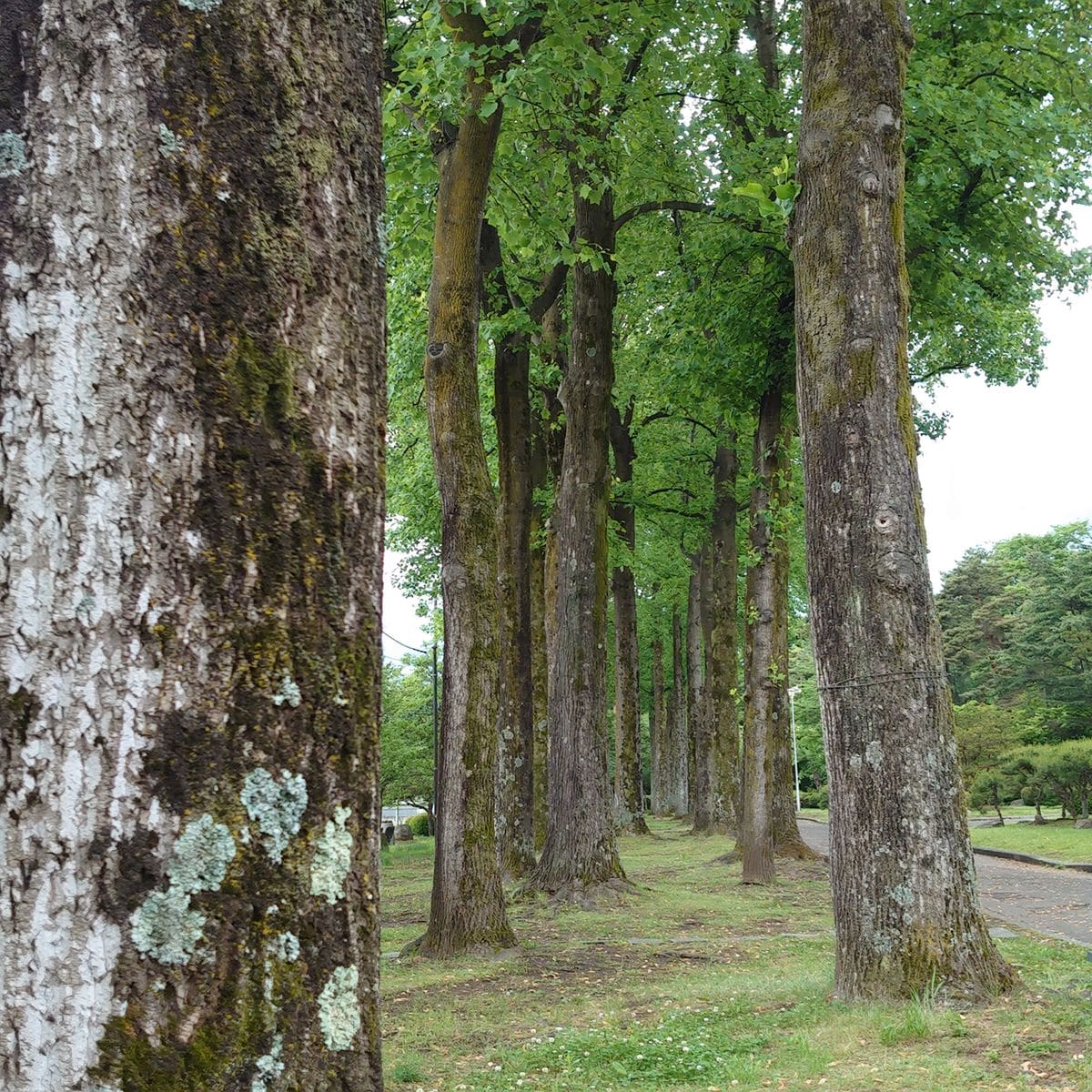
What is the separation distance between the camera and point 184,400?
182 centimetres

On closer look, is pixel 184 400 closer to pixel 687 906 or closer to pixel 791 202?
pixel 791 202

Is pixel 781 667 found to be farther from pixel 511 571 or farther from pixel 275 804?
pixel 275 804

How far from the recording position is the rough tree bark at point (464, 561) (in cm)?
990

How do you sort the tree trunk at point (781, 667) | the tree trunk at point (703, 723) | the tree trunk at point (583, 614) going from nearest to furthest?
the tree trunk at point (583, 614)
the tree trunk at point (781, 667)
the tree trunk at point (703, 723)

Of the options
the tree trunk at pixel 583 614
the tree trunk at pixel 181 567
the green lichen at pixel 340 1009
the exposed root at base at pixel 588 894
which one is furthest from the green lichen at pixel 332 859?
the tree trunk at pixel 583 614

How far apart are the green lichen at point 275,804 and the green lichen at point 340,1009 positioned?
9.2 inches

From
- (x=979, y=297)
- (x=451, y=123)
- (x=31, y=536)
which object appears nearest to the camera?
(x=31, y=536)

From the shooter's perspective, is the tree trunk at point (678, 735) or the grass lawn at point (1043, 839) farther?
the tree trunk at point (678, 735)

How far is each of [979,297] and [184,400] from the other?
1440cm

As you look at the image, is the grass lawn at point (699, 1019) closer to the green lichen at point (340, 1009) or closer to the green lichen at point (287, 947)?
the green lichen at point (340, 1009)

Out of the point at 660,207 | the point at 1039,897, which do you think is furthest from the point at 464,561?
the point at 1039,897

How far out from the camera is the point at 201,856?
169 centimetres

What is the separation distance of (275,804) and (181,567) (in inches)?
16.2

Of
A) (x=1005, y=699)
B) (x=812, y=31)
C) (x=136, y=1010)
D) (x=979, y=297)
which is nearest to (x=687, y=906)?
(x=979, y=297)
